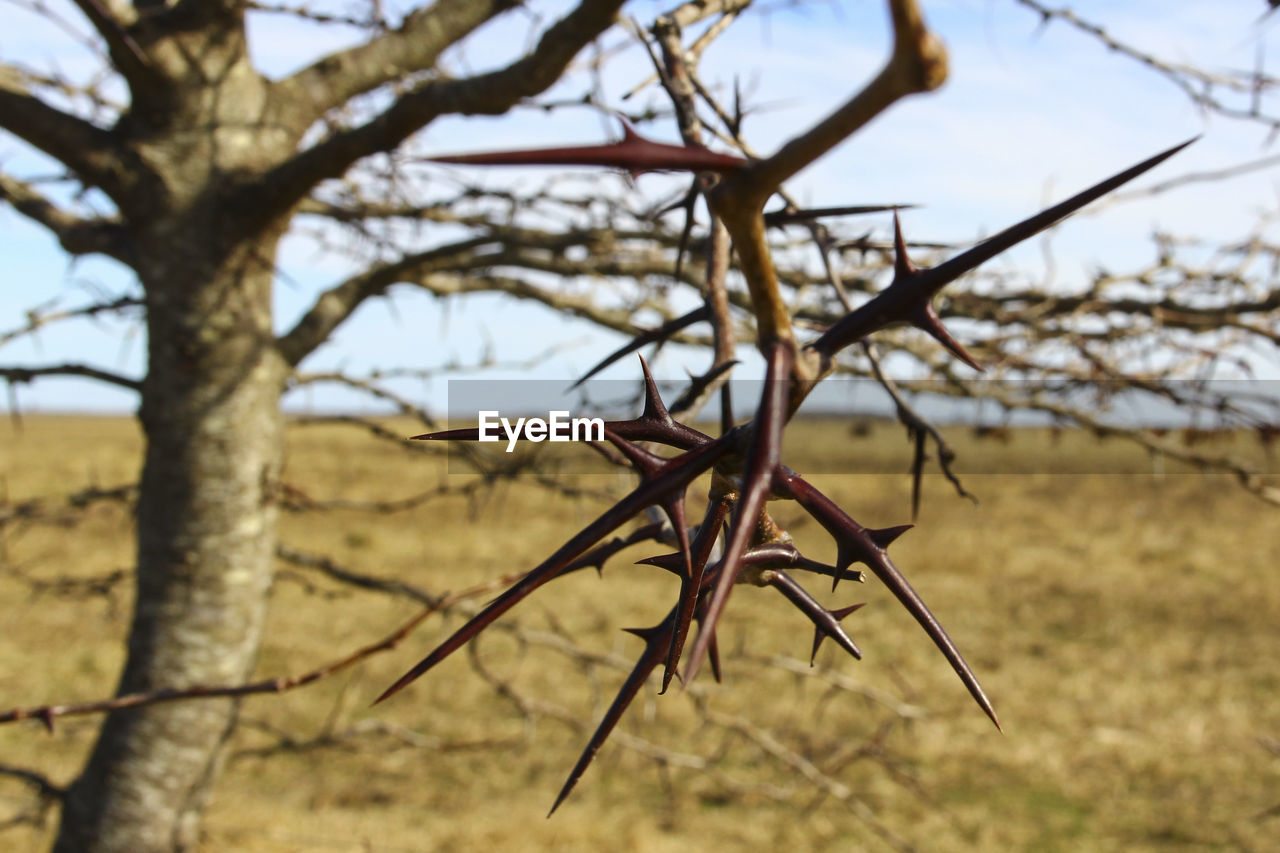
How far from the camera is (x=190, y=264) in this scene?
2.38 meters

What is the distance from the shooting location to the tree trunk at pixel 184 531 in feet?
7.87

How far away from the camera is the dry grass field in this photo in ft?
11.2

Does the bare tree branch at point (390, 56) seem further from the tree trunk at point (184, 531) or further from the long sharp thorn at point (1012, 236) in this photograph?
the long sharp thorn at point (1012, 236)

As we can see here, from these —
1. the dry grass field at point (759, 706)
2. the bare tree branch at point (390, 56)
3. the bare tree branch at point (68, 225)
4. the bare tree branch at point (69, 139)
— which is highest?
the bare tree branch at point (390, 56)

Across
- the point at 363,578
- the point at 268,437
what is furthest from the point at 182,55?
the point at 363,578

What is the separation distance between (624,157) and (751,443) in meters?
0.14

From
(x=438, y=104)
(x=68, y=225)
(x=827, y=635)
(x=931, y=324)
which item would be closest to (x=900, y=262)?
(x=931, y=324)

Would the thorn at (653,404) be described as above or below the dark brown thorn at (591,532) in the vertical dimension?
above

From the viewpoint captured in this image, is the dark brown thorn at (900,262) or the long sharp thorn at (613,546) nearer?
the dark brown thorn at (900,262)

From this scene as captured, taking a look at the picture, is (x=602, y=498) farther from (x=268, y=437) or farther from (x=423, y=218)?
(x=423, y=218)

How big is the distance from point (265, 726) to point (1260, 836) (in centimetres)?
670

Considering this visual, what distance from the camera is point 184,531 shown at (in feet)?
7.96

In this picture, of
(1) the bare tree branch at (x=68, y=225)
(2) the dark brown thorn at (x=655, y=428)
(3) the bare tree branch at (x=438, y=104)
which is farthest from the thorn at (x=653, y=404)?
(1) the bare tree branch at (x=68, y=225)

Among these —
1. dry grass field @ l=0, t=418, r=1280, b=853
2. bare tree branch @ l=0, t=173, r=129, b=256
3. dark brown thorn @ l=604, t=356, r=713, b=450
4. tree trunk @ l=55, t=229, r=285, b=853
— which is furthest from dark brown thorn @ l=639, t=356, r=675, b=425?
bare tree branch @ l=0, t=173, r=129, b=256
